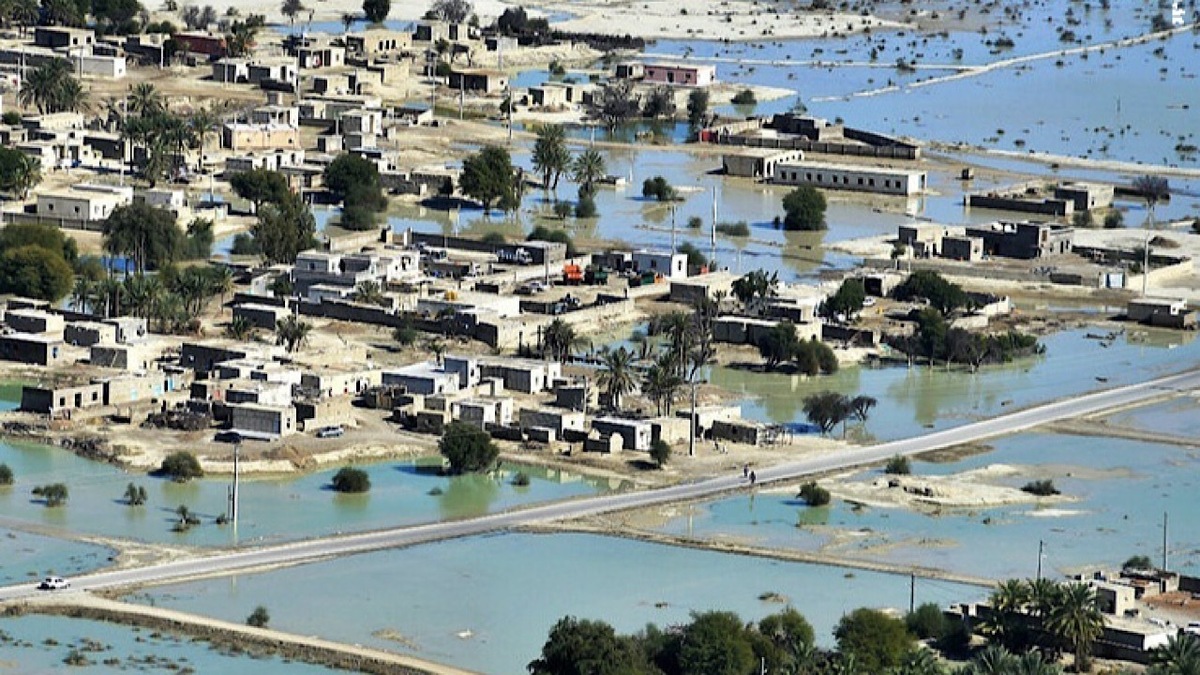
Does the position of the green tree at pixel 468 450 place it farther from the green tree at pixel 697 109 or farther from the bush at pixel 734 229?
the green tree at pixel 697 109

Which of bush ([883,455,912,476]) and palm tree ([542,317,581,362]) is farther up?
palm tree ([542,317,581,362])

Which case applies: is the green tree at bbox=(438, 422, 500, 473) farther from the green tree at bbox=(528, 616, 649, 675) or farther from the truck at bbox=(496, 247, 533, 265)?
the truck at bbox=(496, 247, 533, 265)

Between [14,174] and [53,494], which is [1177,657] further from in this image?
[14,174]

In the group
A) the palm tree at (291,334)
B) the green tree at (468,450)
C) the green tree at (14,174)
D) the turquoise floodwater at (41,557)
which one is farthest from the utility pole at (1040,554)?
the green tree at (14,174)

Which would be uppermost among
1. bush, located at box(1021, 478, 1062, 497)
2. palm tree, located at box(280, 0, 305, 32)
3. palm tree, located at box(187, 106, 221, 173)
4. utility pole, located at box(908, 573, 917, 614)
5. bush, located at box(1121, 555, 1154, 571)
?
palm tree, located at box(280, 0, 305, 32)

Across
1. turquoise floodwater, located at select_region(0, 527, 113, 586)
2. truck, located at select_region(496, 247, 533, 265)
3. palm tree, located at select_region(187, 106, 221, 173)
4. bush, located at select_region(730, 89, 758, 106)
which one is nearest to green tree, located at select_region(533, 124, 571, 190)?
palm tree, located at select_region(187, 106, 221, 173)

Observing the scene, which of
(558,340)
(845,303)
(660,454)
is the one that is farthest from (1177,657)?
(845,303)

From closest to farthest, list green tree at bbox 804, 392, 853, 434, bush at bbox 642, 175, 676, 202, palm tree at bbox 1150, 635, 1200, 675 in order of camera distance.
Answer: palm tree at bbox 1150, 635, 1200, 675, green tree at bbox 804, 392, 853, 434, bush at bbox 642, 175, 676, 202
